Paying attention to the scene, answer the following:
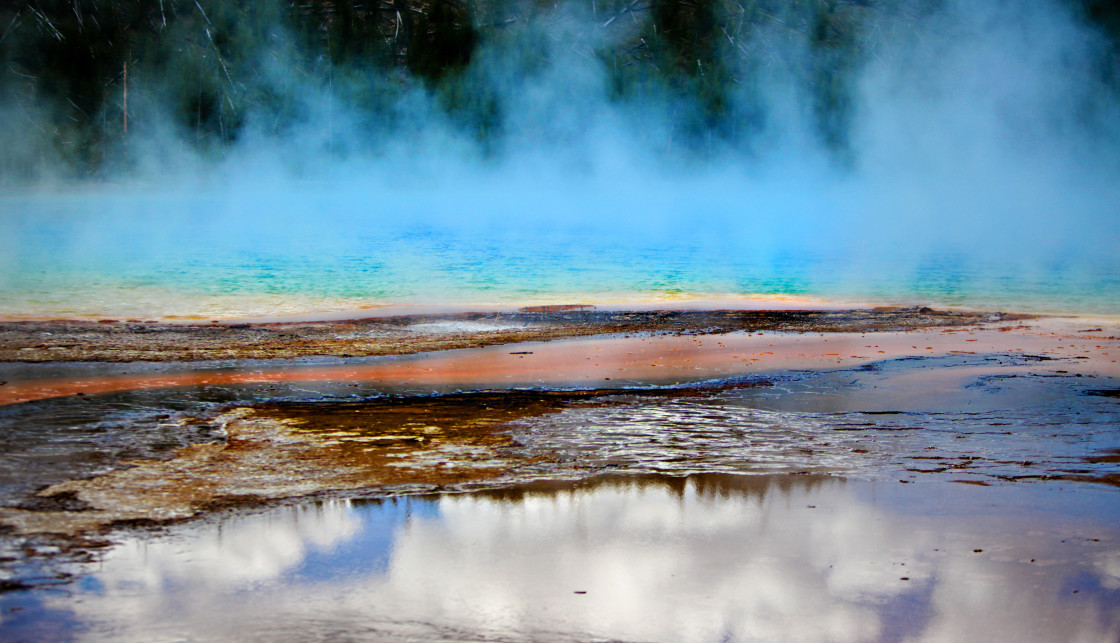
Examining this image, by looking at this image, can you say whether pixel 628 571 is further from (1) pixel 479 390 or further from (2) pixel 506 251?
(2) pixel 506 251

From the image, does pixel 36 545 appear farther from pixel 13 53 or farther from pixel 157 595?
pixel 13 53

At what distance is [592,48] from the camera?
63125 mm

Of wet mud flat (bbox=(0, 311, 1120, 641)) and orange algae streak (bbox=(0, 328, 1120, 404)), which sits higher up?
orange algae streak (bbox=(0, 328, 1120, 404))

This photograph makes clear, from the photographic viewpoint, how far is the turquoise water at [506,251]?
48.9 feet

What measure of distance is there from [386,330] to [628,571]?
6.94m

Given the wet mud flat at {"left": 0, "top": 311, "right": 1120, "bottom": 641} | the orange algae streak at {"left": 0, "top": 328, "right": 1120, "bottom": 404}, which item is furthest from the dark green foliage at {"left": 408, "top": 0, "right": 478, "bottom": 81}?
the wet mud flat at {"left": 0, "top": 311, "right": 1120, "bottom": 641}

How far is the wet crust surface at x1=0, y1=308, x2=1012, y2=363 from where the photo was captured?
27.7 feet

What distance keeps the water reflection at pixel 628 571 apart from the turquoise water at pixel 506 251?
886cm

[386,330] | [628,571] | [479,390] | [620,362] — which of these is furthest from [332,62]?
[628,571]

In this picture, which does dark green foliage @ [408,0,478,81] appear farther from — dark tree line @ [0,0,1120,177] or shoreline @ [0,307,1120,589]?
shoreline @ [0,307,1120,589]

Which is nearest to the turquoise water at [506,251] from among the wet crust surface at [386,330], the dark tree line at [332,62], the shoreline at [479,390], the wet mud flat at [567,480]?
the wet crust surface at [386,330]

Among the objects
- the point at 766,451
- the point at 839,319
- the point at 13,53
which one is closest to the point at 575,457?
the point at 766,451

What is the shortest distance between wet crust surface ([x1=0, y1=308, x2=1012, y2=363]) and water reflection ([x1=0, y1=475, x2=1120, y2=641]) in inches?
182

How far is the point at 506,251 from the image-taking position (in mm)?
24406
